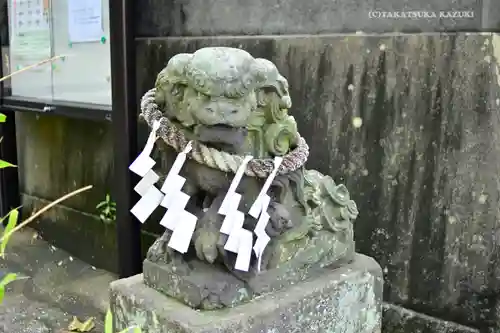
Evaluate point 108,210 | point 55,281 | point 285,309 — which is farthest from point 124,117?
point 285,309

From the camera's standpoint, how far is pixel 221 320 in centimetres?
158

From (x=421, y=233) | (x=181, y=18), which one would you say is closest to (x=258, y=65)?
(x=421, y=233)

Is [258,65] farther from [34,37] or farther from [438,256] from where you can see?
[34,37]

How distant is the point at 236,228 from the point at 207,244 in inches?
3.8

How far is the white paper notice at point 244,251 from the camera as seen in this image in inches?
64.3

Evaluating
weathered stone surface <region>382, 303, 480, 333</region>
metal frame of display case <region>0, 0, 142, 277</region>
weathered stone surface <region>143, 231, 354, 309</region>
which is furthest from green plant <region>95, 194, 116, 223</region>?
weathered stone surface <region>143, 231, 354, 309</region>

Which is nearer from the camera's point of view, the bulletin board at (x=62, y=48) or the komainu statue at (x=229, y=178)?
the komainu statue at (x=229, y=178)

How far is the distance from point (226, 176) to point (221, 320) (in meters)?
0.40

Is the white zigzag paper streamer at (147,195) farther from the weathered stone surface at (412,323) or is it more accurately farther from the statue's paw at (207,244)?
the weathered stone surface at (412,323)

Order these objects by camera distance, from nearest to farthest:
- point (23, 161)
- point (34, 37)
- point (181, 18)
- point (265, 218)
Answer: point (265, 218) < point (181, 18) < point (34, 37) < point (23, 161)

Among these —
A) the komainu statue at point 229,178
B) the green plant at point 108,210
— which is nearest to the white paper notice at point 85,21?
the green plant at point 108,210

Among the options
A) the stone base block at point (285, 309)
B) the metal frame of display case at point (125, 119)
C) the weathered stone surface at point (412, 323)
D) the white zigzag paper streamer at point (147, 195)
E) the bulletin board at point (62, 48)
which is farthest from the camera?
the bulletin board at point (62, 48)

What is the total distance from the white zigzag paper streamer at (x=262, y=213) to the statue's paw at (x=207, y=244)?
117 mm

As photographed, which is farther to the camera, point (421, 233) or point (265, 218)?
point (421, 233)
